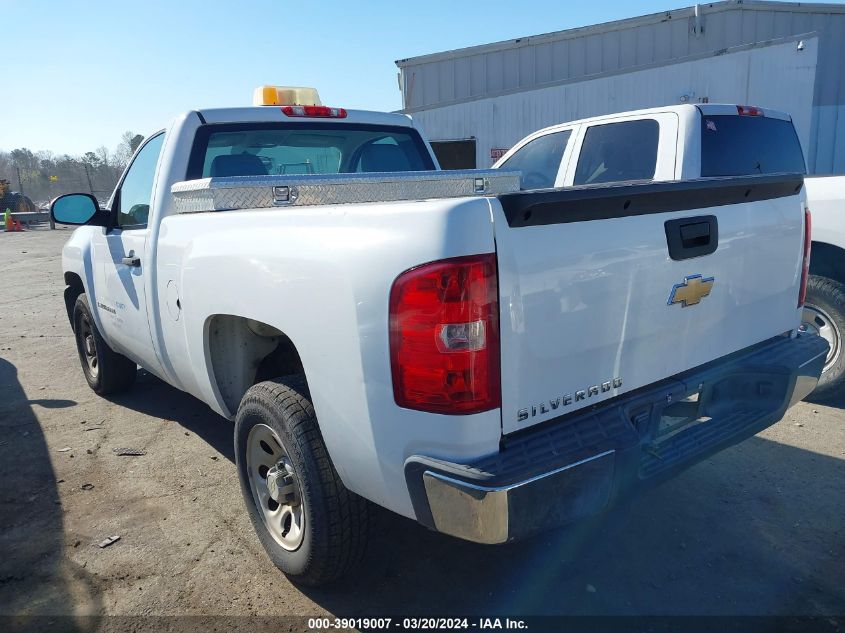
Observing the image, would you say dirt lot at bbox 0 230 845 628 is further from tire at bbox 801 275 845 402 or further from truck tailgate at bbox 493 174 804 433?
truck tailgate at bbox 493 174 804 433

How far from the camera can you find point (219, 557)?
2.83m

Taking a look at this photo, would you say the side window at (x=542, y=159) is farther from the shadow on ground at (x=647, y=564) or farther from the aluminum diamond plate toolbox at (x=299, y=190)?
the shadow on ground at (x=647, y=564)

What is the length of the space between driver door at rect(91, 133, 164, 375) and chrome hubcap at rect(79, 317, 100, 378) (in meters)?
0.74

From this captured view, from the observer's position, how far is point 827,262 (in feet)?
14.9

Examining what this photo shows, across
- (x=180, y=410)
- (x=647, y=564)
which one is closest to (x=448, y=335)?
(x=647, y=564)

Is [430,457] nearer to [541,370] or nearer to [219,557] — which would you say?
[541,370]

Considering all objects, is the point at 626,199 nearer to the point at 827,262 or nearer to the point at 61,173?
the point at 827,262

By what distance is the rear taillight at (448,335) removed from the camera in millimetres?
1736

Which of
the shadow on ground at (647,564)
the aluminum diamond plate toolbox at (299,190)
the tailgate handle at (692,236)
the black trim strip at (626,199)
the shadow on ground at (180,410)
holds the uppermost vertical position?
the aluminum diamond plate toolbox at (299,190)

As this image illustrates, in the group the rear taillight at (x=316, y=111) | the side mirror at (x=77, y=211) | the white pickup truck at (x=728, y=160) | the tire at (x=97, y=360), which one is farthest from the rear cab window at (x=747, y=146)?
the tire at (x=97, y=360)

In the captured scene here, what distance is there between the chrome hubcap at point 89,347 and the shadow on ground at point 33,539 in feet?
2.22

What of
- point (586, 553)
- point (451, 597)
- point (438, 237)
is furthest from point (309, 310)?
point (586, 553)

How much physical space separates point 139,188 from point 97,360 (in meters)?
1.72

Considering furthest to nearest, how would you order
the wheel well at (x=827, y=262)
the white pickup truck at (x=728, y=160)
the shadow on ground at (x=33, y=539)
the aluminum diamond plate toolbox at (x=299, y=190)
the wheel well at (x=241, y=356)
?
the wheel well at (x=827, y=262)
the white pickup truck at (x=728, y=160)
the wheel well at (x=241, y=356)
the aluminum diamond plate toolbox at (x=299, y=190)
the shadow on ground at (x=33, y=539)
